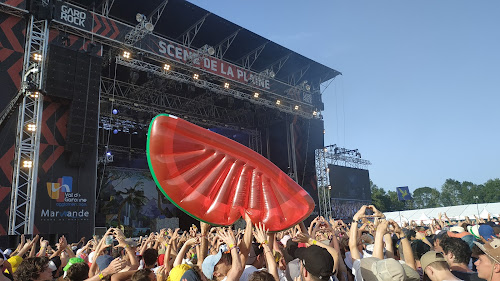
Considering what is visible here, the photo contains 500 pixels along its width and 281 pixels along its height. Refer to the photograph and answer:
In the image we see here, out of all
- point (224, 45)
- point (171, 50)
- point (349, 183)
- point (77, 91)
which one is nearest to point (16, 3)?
point (77, 91)

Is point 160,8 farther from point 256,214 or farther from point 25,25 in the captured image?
point 256,214

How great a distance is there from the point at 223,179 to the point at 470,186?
77.8 meters

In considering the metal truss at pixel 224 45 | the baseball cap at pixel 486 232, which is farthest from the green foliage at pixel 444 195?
the baseball cap at pixel 486 232

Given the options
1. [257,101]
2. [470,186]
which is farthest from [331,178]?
[470,186]

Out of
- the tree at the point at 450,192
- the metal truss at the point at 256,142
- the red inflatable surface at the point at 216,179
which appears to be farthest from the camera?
the tree at the point at 450,192

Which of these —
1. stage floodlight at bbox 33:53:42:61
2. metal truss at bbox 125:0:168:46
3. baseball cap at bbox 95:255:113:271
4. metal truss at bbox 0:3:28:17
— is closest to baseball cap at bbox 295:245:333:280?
baseball cap at bbox 95:255:113:271

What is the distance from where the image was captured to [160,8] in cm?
1438

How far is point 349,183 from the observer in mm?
23625

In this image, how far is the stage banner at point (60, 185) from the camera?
35.0ft

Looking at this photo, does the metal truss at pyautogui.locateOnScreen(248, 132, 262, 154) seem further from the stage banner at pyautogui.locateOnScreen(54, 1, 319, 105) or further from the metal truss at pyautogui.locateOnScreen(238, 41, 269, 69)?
the metal truss at pyautogui.locateOnScreen(238, 41, 269, 69)

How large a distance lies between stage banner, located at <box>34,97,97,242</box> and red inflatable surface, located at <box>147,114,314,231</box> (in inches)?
358

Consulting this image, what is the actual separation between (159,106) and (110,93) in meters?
1.95

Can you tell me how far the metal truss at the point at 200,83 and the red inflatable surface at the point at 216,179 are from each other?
10.5 metres

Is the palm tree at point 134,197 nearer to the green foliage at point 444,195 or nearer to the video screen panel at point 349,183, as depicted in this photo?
the video screen panel at point 349,183
